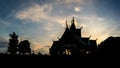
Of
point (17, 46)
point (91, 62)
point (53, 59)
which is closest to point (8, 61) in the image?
point (53, 59)

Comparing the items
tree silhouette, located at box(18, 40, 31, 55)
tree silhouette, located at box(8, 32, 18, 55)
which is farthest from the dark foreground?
tree silhouette, located at box(8, 32, 18, 55)

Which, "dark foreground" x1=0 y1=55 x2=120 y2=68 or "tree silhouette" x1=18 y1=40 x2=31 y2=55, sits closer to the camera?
"dark foreground" x1=0 y1=55 x2=120 y2=68

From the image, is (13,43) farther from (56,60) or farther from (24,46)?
(56,60)

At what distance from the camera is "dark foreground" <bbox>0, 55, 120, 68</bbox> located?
60.2 feet

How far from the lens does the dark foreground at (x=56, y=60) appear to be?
1836 cm

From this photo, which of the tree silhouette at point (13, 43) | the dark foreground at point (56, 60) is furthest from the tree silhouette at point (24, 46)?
the dark foreground at point (56, 60)

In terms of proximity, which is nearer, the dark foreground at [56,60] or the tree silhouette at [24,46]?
the dark foreground at [56,60]

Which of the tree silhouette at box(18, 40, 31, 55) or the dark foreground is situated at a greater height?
the tree silhouette at box(18, 40, 31, 55)

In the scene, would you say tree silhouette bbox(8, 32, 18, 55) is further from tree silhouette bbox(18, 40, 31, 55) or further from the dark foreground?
the dark foreground

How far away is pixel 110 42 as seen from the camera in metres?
32.7

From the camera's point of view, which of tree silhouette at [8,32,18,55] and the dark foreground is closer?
the dark foreground

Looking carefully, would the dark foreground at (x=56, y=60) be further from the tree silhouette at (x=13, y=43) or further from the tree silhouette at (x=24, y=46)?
the tree silhouette at (x=13, y=43)

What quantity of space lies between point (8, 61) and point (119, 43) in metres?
18.4

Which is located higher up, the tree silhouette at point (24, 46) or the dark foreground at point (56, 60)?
the tree silhouette at point (24, 46)
